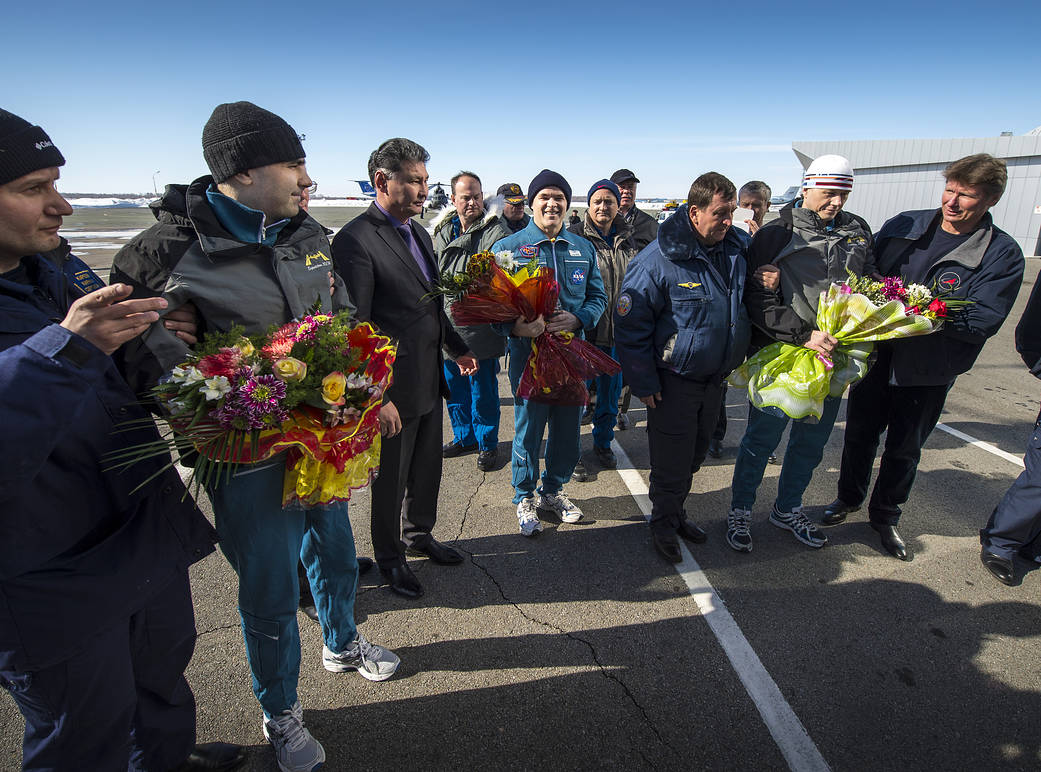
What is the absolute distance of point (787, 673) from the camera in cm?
264

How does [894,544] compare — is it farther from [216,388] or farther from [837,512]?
[216,388]

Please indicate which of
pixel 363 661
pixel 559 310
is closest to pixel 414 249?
pixel 559 310

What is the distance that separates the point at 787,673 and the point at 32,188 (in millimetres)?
3525

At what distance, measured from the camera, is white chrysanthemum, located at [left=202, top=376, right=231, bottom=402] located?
1561 mm

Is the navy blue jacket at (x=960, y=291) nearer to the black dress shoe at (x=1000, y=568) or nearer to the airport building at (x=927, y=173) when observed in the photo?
the black dress shoe at (x=1000, y=568)

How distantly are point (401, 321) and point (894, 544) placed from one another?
352 centimetres

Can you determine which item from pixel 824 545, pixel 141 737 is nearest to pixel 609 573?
pixel 824 545

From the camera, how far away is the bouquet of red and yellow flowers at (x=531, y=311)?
3.13 meters

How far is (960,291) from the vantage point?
130 inches

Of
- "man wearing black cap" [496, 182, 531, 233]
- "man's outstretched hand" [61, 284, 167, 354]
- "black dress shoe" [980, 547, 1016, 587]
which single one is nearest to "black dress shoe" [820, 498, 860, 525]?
"black dress shoe" [980, 547, 1016, 587]

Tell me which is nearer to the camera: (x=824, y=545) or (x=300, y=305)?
(x=300, y=305)

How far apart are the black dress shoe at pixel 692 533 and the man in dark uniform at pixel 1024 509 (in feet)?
5.71

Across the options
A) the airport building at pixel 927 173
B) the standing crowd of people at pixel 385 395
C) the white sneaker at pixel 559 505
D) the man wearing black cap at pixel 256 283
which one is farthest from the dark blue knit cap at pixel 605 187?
the airport building at pixel 927 173

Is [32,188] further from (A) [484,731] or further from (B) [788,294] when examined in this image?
(B) [788,294]
